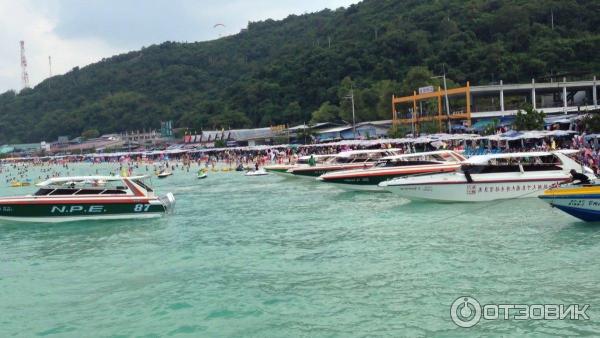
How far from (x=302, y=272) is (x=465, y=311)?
5.45 meters

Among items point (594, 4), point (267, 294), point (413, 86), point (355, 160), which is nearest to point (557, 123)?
point (355, 160)

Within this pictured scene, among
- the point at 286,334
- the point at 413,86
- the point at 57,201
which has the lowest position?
the point at 286,334

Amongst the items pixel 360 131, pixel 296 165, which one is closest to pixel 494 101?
pixel 360 131

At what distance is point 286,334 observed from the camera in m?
13.1

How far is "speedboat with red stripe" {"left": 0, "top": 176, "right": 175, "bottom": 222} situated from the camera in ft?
92.3

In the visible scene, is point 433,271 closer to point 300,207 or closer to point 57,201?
point 300,207

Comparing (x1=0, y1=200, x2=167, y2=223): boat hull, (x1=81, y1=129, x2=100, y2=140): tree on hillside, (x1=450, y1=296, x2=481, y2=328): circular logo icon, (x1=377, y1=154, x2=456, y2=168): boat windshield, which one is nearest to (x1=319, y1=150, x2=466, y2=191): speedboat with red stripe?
(x1=377, y1=154, x2=456, y2=168): boat windshield

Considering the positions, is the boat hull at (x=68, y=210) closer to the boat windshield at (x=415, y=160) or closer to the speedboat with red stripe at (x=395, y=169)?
the speedboat with red stripe at (x=395, y=169)

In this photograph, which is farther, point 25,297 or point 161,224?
point 161,224

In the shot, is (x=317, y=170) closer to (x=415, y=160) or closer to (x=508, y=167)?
(x=415, y=160)

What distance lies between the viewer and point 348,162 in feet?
147

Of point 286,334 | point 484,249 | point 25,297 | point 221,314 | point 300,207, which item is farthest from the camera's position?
point 300,207

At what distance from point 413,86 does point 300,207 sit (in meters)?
70.2
